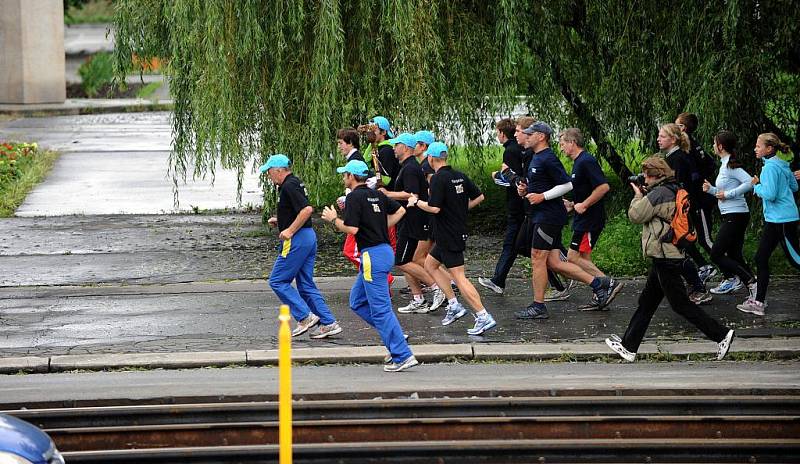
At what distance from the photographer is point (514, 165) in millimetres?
12164

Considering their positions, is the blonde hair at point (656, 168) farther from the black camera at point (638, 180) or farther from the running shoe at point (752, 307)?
the running shoe at point (752, 307)

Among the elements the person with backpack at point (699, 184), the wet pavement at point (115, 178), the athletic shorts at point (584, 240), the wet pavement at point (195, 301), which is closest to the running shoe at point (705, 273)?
the person with backpack at point (699, 184)

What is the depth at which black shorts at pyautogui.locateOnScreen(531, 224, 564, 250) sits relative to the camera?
429 inches

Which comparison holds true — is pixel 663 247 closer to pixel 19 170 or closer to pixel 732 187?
pixel 732 187

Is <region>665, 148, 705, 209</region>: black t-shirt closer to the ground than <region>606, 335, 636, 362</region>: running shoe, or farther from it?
A: farther from it

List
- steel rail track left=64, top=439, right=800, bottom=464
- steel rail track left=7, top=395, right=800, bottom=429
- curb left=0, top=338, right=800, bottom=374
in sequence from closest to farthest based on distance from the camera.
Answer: steel rail track left=64, top=439, right=800, bottom=464 → steel rail track left=7, top=395, right=800, bottom=429 → curb left=0, top=338, right=800, bottom=374

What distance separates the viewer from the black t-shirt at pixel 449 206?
10570mm

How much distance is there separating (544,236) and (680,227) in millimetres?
1743

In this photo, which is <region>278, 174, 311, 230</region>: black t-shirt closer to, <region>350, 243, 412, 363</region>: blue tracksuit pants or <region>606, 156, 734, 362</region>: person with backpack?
<region>350, 243, 412, 363</region>: blue tracksuit pants

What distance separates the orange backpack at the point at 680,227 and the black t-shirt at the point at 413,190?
270cm

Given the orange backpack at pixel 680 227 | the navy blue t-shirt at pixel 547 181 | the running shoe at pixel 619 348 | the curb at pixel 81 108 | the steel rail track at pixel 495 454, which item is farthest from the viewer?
the curb at pixel 81 108

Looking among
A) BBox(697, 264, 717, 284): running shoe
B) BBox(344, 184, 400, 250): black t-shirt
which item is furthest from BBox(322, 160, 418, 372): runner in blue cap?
BBox(697, 264, 717, 284): running shoe

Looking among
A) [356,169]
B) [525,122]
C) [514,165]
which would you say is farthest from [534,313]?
[356,169]

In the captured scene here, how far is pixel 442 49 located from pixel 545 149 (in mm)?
3701
